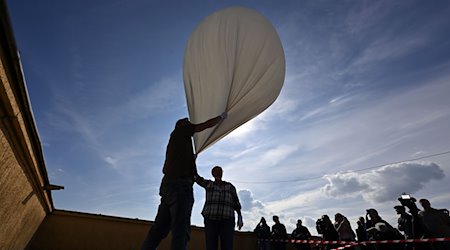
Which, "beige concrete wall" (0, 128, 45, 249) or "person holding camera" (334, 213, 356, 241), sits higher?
"person holding camera" (334, 213, 356, 241)

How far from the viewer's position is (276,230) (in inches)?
364

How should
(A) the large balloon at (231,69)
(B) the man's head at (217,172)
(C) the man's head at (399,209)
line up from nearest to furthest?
1. (A) the large balloon at (231,69)
2. (B) the man's head at (217,172)
3. (C) the man's head at (399,209)

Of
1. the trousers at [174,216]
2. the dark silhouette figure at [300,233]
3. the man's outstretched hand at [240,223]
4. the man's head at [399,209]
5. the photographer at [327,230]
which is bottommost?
the trousers at [174,216]

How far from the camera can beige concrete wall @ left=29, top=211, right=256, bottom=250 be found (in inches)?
252

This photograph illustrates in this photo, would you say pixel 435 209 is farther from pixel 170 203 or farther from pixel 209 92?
pixel 170 203

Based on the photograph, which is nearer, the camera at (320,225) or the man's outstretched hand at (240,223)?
the man's outstretched hand at (240,223)

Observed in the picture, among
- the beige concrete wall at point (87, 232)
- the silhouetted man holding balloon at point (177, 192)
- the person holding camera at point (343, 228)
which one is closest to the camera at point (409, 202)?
the person holding camera at point (343, 228)

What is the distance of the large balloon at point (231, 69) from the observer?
346 centimetres

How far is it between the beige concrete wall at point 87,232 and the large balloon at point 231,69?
4.87 metres

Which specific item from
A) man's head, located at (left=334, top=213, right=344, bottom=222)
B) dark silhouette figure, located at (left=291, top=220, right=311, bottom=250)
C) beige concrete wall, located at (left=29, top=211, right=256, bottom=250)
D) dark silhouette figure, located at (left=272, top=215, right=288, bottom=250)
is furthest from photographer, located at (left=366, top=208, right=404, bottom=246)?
beige concrete wall, located at (left=29, top=211, right=256, bottom=250)

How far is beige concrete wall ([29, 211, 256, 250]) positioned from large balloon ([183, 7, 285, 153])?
4.87 metres

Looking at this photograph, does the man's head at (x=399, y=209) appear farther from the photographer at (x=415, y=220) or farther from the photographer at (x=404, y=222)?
the photographer at (x=415, y=220)

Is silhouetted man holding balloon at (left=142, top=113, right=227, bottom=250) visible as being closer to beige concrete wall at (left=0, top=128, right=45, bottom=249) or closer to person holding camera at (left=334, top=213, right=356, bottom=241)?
beige concrete wall at (left=0, top=128, right=45, bottom=249)

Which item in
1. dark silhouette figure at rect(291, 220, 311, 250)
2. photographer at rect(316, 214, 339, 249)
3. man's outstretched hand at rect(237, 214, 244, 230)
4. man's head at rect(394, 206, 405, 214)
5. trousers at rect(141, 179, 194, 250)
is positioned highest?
dark silhouette figure at rect(291, 220, 311, 250)
